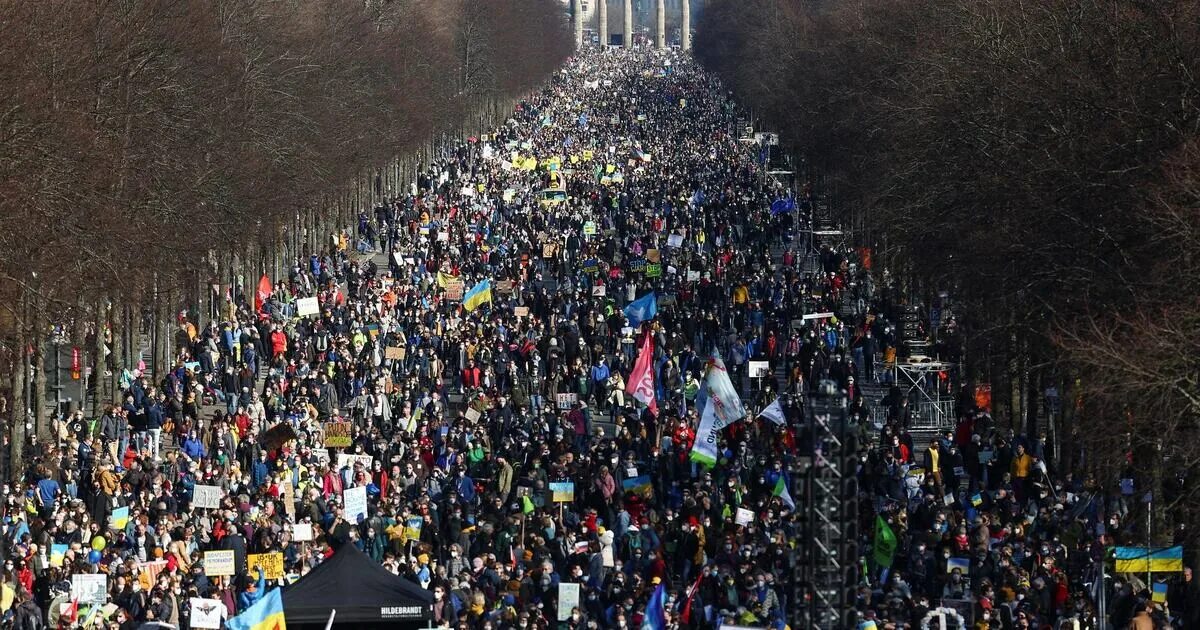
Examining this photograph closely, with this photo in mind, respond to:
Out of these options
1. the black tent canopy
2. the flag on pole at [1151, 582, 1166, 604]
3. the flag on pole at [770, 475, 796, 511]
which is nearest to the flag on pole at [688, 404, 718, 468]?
the flag on pole at [770, 475, 796, 511]

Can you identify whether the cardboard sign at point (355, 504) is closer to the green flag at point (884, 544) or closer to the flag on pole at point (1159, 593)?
the green flag at point (884, 544)

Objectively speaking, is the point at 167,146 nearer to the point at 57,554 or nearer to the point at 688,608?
the point at 57,554

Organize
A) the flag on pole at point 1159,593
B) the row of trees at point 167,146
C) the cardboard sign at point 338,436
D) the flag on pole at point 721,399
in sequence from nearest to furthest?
the flag on pole at point 1159,593 < the flag on pole at point 721,399 < the cardboard sign at point 338,436 < the row of trees at point 167,146

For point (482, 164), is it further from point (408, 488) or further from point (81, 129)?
point (408, 488)

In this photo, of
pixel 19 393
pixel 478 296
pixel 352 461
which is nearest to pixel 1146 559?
pixel 352 461

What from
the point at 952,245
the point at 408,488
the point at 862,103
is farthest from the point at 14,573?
the point at 862,103

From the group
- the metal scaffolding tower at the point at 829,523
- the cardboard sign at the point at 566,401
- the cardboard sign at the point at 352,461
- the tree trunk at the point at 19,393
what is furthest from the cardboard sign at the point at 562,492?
the metal scaffolding tower at the point at 829,523
